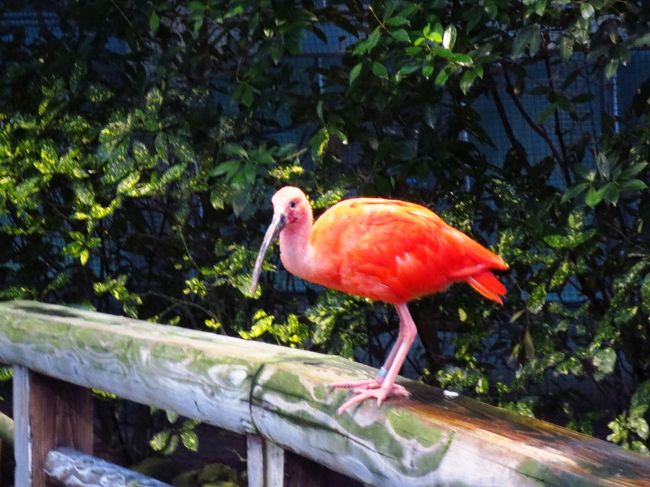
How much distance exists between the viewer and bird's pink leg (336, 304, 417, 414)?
246cm

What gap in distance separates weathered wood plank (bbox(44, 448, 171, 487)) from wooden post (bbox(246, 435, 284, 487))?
0.47 meters

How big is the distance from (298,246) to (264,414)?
1.39 feet

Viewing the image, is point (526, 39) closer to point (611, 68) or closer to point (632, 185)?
point (611, 68)

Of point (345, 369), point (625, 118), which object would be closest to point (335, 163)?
point (625, 118)

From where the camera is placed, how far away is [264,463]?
267 centimetres

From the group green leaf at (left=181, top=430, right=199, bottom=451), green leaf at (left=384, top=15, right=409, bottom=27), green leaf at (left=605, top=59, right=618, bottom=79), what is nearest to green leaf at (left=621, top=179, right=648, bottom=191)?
green leaf at (left=605, top=59, right=618, bottom=79)

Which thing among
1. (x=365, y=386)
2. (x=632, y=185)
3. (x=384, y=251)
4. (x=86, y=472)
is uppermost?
(x=632, y=185)

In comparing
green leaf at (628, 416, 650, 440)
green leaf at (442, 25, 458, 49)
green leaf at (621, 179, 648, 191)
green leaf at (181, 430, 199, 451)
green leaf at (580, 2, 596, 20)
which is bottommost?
green leaf at (181, 430, 199, 451)

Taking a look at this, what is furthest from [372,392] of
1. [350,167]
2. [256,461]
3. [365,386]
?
[350,167]

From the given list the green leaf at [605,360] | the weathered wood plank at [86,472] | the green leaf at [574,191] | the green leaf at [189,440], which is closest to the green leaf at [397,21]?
the green leaf at [574,191]

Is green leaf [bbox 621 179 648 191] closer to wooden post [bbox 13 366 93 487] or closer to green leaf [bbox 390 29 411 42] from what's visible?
green leaf [bbox 390 29 411 42]

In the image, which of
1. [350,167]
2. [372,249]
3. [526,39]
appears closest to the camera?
[372,249]

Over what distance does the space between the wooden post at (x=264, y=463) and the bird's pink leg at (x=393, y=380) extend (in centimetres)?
26

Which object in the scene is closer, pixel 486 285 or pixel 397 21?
pixel 486 285
